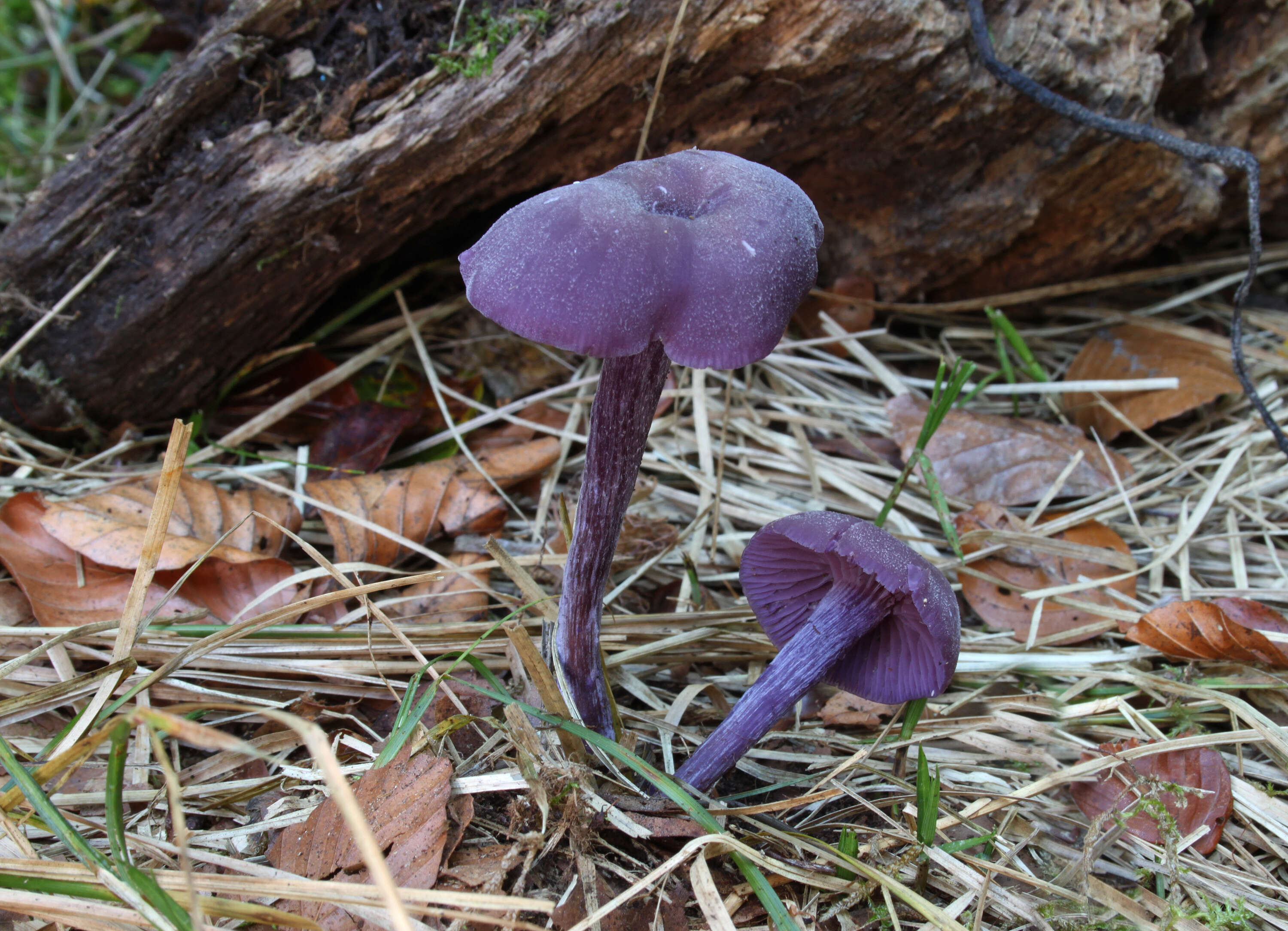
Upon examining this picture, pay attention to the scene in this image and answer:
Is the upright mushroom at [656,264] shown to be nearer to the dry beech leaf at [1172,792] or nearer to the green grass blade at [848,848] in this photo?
the green grass blade at [848,848]

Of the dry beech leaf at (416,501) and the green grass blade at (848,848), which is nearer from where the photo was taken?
the green grass blade at (848,848)

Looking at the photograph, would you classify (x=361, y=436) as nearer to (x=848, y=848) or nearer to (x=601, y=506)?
(x=601, y=506)

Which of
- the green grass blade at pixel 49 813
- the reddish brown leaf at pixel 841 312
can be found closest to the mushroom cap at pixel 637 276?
the green grass blade at pixel 49 813

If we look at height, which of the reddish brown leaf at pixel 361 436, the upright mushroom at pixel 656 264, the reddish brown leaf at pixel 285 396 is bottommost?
the reddish brown leaf at pixel 361 436

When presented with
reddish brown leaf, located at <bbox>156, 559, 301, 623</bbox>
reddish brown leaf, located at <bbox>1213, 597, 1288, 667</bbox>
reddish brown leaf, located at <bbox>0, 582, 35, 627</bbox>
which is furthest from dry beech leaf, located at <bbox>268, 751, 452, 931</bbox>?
reddish brown leaf, located at <bbox>1213, 597, 1288, 667</bbox>

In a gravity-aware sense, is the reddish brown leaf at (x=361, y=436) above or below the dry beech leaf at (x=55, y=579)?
below

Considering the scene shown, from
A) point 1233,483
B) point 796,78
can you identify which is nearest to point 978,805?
point 1233,483
